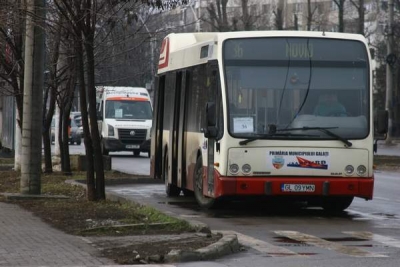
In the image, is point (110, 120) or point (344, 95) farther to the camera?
point (110, 120)

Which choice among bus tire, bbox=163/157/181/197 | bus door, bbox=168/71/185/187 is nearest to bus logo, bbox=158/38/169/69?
bus door, bbox=168/71/185/187

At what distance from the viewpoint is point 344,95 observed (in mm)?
16781

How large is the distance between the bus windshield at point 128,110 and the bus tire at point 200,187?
2516 centimetres

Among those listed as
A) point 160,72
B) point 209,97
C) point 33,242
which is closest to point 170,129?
point 160,72

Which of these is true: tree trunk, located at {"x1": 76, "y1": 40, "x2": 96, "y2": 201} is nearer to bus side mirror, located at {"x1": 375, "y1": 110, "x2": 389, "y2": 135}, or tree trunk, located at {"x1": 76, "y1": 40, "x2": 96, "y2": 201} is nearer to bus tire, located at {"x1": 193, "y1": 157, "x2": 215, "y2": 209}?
bus tire, located at {"x1": 193, "y1": 157, "x2": 215, "y2": 209}

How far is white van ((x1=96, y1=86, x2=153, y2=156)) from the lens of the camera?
42812mm

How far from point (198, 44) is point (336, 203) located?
143 inches

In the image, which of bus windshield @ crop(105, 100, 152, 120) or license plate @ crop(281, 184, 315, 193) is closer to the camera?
license plate @ crop(281, 184, 315, 193)

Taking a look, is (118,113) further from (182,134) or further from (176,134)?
(182,134)

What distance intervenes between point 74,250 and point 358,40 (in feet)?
24.0

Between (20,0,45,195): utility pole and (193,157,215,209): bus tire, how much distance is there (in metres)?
2.86

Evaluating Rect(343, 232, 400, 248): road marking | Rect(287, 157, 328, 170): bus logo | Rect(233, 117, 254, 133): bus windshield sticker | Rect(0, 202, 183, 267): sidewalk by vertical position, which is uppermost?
Rect(233, 117, 254, 133): bus windshield sticker

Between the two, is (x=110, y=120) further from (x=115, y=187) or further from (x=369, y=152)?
(x=369, y=152)

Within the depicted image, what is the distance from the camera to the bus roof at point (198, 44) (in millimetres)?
17078
